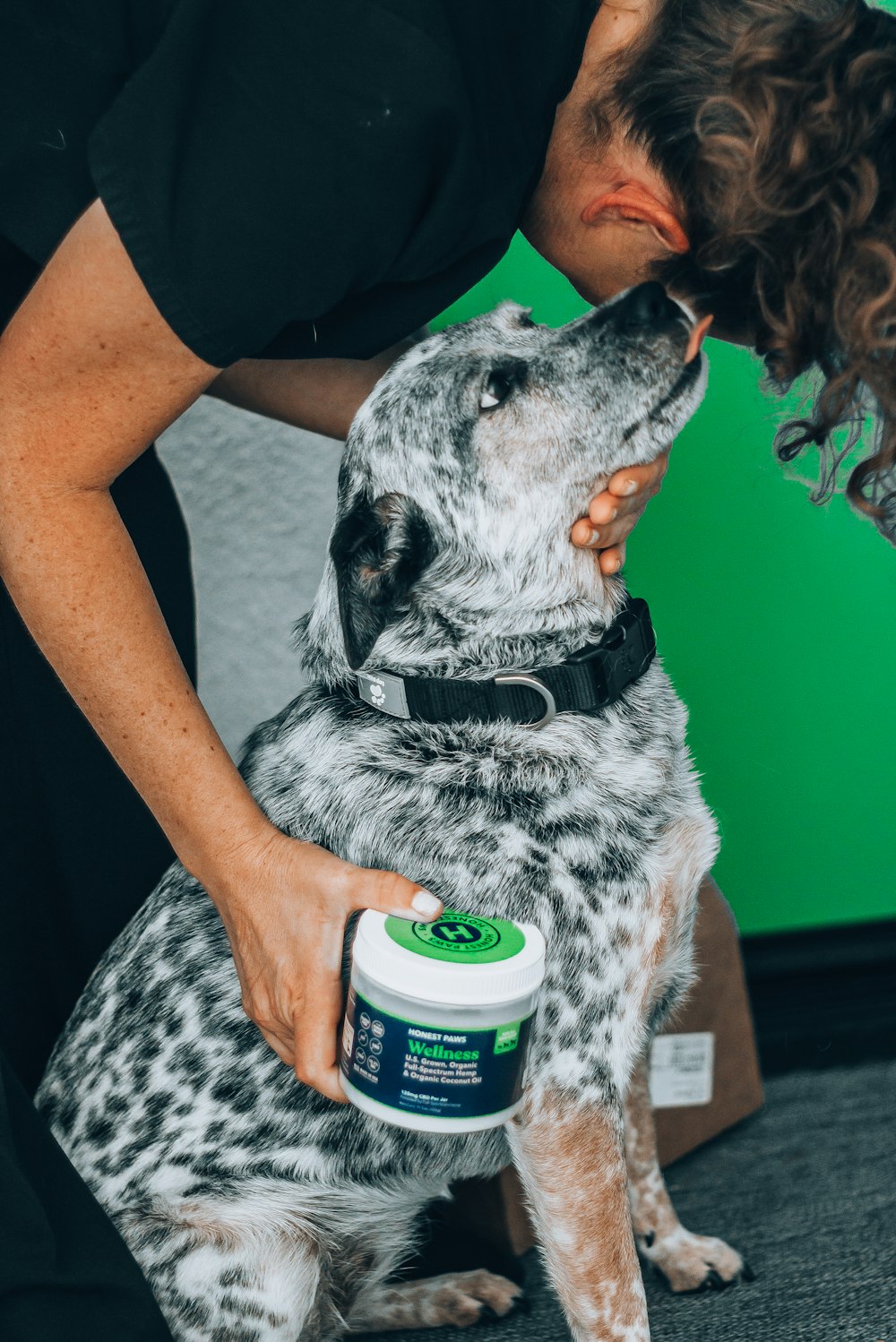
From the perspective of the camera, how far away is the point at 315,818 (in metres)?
1.44

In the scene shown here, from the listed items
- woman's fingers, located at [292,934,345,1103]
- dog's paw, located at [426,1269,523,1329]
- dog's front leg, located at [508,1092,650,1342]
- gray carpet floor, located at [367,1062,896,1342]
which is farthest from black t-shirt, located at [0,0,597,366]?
gray carpet floor, located at [367,1062,896,1342]

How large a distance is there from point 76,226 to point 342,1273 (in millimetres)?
1323

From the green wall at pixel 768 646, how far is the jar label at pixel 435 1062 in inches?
55.3

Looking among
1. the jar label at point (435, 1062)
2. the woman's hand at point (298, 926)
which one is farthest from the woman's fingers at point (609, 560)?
the jar label at point (435, 1062)

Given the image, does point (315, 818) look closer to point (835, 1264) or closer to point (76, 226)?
point (76, 226)

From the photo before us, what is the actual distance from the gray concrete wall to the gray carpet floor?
125 centimetres

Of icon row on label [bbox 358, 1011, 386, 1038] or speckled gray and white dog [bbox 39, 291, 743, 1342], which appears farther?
speckled gray and white dog [bbox 39, 291, 743, 1342]

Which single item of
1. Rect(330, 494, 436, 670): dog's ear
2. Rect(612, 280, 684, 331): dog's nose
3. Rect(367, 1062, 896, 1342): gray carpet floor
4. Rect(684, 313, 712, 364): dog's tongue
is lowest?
Rect(367, 1062, 896, 1342): gray carpet floor

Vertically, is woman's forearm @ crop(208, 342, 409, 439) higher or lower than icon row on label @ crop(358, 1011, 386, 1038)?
higher

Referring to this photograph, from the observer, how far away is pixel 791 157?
4.02 feet

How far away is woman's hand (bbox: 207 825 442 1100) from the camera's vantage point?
4.07 ft

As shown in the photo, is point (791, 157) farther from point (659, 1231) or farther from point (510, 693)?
point (659, 1231)

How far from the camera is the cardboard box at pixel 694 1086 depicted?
1.93 meters

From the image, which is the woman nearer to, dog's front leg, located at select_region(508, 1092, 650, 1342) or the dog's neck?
the dog's neck
